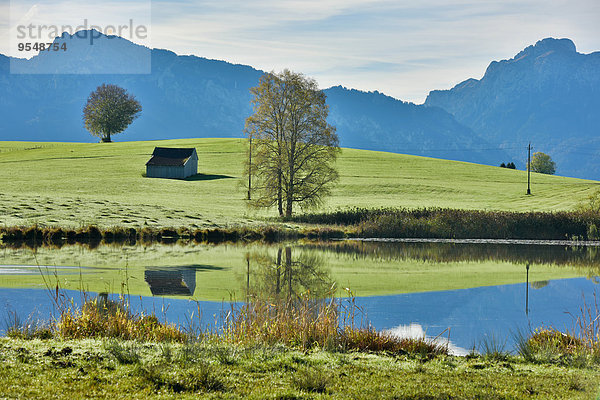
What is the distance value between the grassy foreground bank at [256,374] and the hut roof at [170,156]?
8181 centimetres

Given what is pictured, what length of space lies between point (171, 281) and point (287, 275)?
5.47 meters

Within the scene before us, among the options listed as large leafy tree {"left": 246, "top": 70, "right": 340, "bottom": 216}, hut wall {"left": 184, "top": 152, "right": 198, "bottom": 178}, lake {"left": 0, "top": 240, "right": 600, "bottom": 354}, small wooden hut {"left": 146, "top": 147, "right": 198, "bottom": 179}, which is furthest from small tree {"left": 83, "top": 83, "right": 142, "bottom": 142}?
lake {"left": 0, "top": 240, "right": 600, "bottom": 354}

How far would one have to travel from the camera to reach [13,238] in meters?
40.2

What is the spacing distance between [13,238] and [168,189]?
3696 cm

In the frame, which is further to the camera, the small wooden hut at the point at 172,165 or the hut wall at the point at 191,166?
the hut wall at the point at 191,166

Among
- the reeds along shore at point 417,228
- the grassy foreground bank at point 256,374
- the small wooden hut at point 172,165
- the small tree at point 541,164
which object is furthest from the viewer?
the small tree at point 541,164

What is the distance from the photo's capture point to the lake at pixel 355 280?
19.2 m

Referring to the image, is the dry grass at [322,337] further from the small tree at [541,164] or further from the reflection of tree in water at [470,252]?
the small tree at [541,164]

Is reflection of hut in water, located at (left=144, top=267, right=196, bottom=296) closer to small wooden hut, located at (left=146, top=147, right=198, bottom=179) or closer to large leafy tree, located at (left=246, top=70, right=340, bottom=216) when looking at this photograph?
large leafy tree, located at (left=246, top=70, right=340, bottom=216)

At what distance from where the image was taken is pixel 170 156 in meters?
96.0

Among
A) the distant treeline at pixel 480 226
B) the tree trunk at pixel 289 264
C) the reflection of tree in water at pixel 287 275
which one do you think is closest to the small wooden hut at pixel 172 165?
the distant treeline at pixel 480 226

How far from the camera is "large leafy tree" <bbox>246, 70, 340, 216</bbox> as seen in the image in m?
59.8

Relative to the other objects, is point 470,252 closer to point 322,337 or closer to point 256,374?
point 322,337

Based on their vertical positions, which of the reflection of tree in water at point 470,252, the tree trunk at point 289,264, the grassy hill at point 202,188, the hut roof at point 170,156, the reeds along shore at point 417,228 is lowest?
the reflection of tree in water at point 470,252
